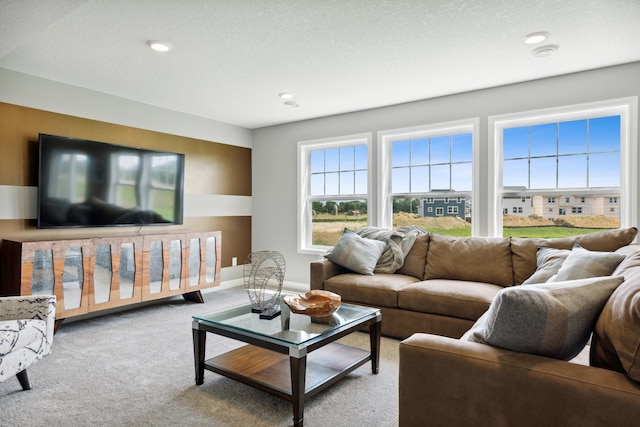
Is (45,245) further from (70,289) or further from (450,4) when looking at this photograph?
(450,4)

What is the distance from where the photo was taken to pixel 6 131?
3.39 metres

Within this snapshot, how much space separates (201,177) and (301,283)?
6.57ft

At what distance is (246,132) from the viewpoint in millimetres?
5797

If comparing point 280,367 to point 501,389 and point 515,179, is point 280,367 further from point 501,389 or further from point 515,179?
point 515,179

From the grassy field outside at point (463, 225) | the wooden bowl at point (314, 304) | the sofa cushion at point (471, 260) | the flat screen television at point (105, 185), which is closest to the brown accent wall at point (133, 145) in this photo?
the flat screen television at point (105, 185)

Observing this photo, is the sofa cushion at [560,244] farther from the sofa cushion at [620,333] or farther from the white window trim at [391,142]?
the sofa cushion at [620,333]

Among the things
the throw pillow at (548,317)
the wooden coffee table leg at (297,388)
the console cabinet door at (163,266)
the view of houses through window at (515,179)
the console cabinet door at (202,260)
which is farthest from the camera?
the console cabinet door at (202,260)

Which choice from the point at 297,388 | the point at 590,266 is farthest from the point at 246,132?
the point at 590,266

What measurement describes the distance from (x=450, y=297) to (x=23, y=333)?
9.39ft

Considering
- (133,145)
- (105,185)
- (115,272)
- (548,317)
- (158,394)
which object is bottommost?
(158,394)

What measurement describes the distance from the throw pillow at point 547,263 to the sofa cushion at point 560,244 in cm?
13

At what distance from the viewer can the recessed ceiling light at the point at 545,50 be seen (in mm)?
2908

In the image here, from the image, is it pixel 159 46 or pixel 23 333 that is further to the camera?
pixel 159 46

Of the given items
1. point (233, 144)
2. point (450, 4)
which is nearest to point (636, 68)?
point (450, 4)
